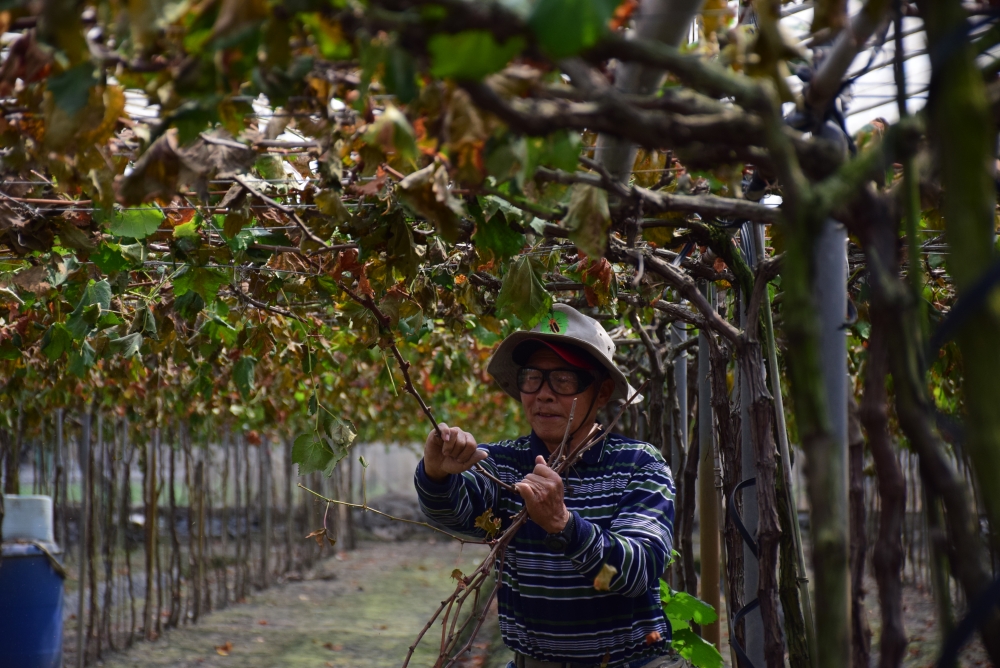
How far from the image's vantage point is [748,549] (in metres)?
1.91

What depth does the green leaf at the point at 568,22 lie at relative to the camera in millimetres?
735

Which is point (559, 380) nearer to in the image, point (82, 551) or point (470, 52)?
point (470, 52)

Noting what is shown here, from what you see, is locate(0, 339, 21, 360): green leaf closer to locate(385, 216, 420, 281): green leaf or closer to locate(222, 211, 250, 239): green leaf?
locate(222, 211, 250, 239): green leaf

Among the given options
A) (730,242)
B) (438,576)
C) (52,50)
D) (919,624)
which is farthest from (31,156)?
(438,576)

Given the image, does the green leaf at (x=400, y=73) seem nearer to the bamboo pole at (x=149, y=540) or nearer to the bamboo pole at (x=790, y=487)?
the bamboo pole at (x=790, y=487)

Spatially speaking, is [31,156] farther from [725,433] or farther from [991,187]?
[725,433]

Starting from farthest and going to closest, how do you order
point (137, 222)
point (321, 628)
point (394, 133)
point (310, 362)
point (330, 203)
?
1. point (321, 628)
2. point (310, 362)
3. point (137, 222)
4. point (330, 203)
5. point (394, 133)

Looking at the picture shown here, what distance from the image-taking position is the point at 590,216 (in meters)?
1.21

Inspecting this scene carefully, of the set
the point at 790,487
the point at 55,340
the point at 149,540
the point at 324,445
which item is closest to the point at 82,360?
the point at 55,340

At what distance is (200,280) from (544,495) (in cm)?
115

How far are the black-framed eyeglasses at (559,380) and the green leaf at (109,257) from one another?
1152 mm

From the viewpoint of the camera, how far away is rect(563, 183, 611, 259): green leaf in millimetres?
1209

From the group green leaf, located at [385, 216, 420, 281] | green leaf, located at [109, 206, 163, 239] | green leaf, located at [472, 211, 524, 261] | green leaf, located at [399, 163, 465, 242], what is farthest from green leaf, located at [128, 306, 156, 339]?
green leaf, located at [399, 163, 465, 242]

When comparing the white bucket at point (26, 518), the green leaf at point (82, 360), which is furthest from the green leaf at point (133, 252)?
the white bucket at point (26, 518)
